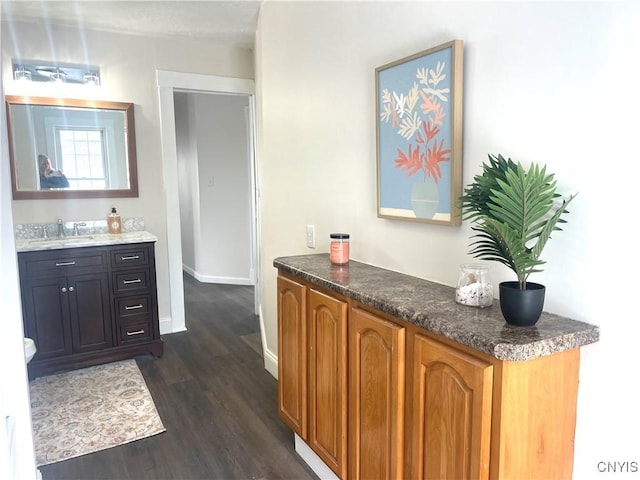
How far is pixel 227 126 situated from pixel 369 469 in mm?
4798

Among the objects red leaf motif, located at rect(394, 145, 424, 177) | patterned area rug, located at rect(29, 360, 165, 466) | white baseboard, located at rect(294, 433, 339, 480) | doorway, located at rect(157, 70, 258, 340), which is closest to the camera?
red leaf motif, located at rect(394, 145, 424, 177)

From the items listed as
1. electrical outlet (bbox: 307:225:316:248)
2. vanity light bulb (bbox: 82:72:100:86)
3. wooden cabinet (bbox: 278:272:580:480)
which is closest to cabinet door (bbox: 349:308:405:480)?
wooden cabinet (bbox: 278:272:580:480)

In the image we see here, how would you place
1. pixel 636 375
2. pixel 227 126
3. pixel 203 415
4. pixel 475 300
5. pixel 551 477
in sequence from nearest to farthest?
pixel 636 375
pixel 551 477
pixel 475 300
pixel 203 415
pixel 227 126

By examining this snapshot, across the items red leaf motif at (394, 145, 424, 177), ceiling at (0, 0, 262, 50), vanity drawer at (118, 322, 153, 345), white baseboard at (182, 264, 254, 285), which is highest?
ceiling at (0, 0, 262, 50)

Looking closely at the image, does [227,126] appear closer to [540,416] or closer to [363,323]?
[363,323]

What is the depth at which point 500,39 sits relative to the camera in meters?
1.43

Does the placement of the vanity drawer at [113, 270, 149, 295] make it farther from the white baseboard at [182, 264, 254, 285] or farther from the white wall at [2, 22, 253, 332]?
the white baseboard at [182, 264, 254, 285]

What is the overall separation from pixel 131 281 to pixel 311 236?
1562 mm

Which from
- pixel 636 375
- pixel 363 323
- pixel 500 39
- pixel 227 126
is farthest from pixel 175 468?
pixel 227 126

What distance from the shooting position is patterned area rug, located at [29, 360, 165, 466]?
92.7 inches

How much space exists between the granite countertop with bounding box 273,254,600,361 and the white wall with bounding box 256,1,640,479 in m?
0.08

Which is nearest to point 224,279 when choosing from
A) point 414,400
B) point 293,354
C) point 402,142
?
point 293,354

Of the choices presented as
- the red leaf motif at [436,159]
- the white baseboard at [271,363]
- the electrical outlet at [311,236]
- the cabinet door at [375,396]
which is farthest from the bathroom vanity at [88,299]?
the red leaf motif at [436,159]

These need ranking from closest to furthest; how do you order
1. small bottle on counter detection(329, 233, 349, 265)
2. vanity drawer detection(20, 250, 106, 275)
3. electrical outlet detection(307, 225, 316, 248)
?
small bottle on counter detection(329, 233, 349, 265) < electrical outlet detection(307, 225, 316, 248) < vanity drawer detection(20, 250, 106, 275)
